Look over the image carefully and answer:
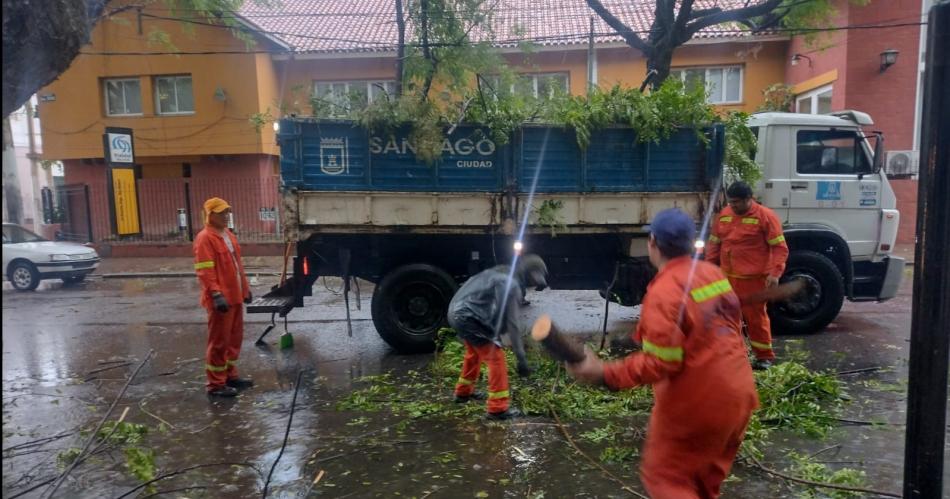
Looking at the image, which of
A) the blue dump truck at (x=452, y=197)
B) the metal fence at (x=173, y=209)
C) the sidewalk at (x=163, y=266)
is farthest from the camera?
the metal fence at (x=173, y=209)

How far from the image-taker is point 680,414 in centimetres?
245

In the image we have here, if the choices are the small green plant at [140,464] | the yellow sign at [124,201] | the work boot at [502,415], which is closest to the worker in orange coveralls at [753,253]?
the work boot at [502,415]

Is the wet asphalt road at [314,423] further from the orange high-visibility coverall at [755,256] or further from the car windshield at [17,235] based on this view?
the car windshield at [17,235]

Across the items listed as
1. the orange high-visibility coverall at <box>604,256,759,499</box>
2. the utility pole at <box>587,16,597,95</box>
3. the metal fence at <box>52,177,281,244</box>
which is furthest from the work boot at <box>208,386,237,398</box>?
the metal fence at <box>52,177,281,244</box>

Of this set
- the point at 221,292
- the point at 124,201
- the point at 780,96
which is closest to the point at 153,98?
the point at 124,201

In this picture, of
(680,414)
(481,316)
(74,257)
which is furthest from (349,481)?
(74,257)

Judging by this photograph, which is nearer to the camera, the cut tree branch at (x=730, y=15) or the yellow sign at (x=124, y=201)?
the cut tree branch at (x=730, y=15)

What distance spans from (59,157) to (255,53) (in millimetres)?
7329

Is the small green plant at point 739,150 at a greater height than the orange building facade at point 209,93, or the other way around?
the orange building facade at point 209,93

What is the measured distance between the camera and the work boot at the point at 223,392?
5.59 meters

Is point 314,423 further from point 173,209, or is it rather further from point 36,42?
point 173,209

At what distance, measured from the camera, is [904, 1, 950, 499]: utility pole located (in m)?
2.45

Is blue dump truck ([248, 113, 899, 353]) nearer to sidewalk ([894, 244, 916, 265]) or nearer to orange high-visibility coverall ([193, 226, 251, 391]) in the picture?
orange high-visibility coverall ([193, 226, 251, 391])

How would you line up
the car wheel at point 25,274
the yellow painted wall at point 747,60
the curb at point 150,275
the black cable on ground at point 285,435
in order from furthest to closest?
the yellow painted wall at point 747,60 → the curb at point 150,275 → the car wheel at point 25,274 → the black cable on ground at point 285,435
